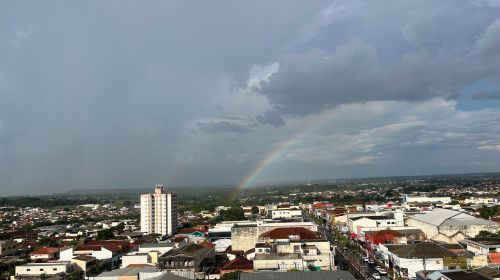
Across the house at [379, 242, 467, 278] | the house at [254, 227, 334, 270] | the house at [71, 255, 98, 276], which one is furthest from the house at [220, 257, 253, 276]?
the house at [71, 255, 98, 276]

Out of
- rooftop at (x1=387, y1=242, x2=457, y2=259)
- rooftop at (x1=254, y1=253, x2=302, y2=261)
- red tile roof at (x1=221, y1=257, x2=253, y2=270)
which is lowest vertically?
red tile roof at (x1=221, y1=257, x2=253, y2=270)

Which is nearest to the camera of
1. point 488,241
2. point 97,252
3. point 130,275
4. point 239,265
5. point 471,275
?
point 471,275

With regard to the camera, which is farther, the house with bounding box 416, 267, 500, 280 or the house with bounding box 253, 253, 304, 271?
the house with bounding box 253, 253, 304, 271

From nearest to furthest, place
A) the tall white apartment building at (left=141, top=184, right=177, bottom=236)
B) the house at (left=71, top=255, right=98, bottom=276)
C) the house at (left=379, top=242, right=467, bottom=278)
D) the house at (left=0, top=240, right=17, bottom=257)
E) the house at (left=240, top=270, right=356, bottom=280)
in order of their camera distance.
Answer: the house at (left=240, top=270, right=356, bottom=280)
the house at (left=379, top=242, right=467, bottom=278)
the house at (left=71, top=255, right=98, bottom=276)
the house at (left=0, top=240, right=17, bottom=257)
the tall white apartment building at (left=141, top=184, right=177, bottom=236)

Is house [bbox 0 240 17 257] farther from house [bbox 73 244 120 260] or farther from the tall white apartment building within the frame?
the tall white apartment building

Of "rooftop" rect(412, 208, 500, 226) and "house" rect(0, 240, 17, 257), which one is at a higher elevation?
"rooftop" rect(412, 208, 500, 226)

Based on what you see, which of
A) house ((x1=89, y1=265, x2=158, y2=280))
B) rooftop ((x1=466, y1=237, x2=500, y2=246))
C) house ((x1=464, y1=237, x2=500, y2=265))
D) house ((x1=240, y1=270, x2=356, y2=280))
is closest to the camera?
house ((x1=240, y1=270, x2=356, y2=280))

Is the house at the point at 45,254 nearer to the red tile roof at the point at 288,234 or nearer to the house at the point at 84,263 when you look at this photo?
the house at the point at 84,263

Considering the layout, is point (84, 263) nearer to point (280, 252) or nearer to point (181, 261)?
point (181, 261)

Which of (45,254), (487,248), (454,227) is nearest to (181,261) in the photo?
(45,254)
